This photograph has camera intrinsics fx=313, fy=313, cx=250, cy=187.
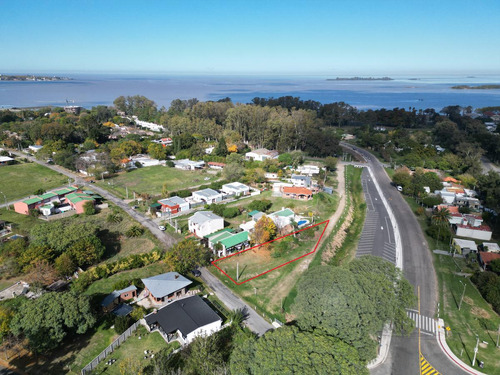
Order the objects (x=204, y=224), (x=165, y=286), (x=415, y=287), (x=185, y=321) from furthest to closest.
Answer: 1. (x=204, y=224)
2. (x=415, y=287)
3. (x=165, y=286)
4. (x=185, y=321)

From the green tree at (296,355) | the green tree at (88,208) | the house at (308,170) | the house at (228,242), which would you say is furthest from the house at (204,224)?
the house at (308,170)

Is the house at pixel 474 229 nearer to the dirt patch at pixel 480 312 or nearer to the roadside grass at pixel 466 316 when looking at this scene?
the roadside grass at pixel 466 316

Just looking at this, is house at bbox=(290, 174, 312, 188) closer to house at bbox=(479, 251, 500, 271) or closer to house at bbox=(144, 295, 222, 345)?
house at bbox=(479, 251, 500, 271)

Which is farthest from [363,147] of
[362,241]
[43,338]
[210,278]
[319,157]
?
[43,338]

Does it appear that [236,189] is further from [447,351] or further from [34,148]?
[34,148]

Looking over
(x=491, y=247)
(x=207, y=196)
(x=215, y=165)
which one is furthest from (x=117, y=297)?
(x=215, y=165)

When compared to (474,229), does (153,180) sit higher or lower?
Result: lower
